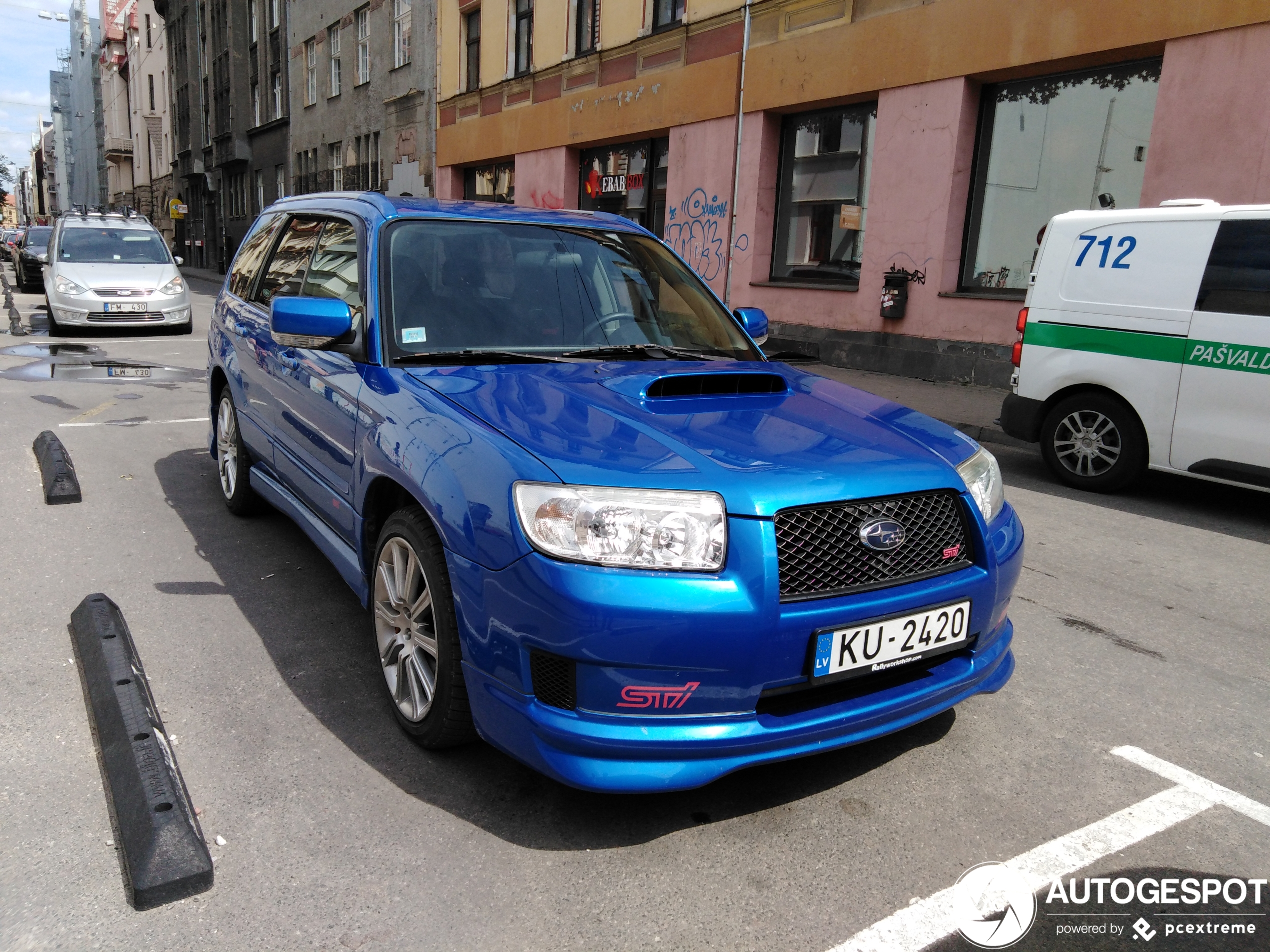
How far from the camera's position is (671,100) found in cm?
1677

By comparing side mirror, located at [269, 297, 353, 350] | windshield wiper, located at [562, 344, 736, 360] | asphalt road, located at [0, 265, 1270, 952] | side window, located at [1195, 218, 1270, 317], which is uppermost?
side window, located at [1195, 218, 1270, 317]

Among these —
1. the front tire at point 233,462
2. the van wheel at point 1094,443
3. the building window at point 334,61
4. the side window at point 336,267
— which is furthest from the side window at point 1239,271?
the building window at point 334,61

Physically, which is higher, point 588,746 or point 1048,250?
point 1048,250

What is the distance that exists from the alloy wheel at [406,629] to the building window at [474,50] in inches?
900

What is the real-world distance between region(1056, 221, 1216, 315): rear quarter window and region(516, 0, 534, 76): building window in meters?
17.0

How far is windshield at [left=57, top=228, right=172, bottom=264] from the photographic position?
1509cm

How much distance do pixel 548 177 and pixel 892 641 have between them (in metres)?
19.6

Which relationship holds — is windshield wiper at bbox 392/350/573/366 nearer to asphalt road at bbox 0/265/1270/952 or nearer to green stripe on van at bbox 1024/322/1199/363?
asphalt road at bbox 0/265/1270/952

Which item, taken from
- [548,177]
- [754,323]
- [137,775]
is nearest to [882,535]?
[754,323]

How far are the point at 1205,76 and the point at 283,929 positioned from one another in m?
11.1

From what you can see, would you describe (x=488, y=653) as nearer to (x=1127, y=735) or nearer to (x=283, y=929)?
(x=283, y=929)

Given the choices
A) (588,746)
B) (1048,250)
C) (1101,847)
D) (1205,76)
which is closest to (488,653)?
(588,746)

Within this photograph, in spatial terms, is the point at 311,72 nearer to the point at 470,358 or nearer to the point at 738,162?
the point at 738,162

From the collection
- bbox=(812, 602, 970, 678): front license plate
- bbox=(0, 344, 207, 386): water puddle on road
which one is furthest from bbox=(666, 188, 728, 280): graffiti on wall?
bbox=(812, 602, 970, 678): front license plate
